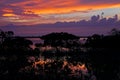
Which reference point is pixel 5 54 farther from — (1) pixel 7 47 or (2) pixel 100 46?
(2) pixel 100 46

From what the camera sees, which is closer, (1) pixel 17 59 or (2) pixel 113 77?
(2) pixel 113 77

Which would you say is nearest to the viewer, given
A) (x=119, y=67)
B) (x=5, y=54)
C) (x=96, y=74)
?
(x=96, y=74)

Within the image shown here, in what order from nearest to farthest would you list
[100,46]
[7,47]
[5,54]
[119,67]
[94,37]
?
1. [119,67]
2. [5,54]
3. [7,47]
4. [100,46]
5. [94,37]

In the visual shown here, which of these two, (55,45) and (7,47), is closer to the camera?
(7,47)

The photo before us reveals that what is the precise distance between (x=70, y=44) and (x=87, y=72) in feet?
48.4

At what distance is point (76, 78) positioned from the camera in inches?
624

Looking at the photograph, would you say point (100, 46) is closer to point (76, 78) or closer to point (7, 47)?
point (7, 47)

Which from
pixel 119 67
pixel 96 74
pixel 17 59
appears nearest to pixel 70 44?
pixel 17 59

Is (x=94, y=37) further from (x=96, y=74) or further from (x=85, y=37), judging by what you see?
(x=96, y=74)

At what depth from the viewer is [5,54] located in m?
24.5

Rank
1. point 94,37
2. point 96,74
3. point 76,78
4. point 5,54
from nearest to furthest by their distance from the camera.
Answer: point 76,78 < point 96,74 < point 5,54 < point 94,37

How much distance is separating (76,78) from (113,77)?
160 cm

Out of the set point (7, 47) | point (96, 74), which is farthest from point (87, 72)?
point (7, 47)

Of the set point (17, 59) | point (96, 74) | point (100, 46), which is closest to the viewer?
point (96, 74)
